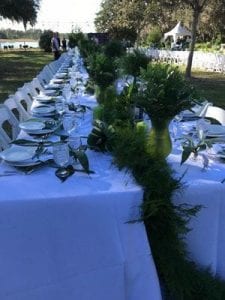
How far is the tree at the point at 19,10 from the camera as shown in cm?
2900

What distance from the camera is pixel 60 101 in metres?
4.44

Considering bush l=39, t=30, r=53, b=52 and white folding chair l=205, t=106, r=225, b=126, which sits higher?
white folding chair l=205, t=106, r=225, b=126

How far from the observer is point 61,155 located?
2.35 m

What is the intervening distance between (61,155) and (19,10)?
1184 inches

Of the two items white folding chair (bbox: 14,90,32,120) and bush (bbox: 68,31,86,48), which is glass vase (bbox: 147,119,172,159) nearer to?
white folding chair (bbox: 14,90,32,120)

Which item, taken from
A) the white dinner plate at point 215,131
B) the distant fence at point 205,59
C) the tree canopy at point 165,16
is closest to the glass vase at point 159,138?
the white dinner plate at point 215,131

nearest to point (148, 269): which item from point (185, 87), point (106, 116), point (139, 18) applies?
point (185, 87)

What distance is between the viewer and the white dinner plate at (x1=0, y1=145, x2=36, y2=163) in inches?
94.5

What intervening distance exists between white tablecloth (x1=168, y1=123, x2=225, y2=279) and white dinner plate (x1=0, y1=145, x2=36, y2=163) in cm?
81

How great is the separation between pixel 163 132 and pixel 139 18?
32833mm

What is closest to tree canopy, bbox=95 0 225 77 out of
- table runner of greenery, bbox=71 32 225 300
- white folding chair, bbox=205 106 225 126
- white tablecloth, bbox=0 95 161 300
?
white folding chair, bbox=205 106 225 126

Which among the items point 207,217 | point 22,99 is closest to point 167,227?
point 207,217

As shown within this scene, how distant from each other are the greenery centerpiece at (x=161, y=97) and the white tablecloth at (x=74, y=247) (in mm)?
347

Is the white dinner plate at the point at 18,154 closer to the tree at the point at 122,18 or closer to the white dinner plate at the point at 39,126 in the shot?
the white dinner plate at the point at 39,126
